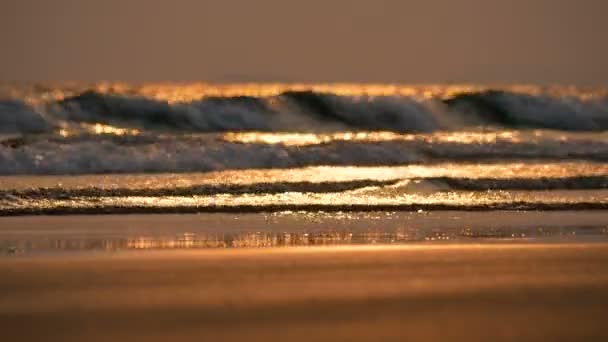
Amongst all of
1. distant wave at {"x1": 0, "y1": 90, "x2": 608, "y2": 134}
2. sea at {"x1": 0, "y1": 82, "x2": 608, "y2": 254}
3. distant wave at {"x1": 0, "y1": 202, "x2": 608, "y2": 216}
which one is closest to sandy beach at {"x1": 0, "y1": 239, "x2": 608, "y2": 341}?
sea at {"x1": 0, "y1": 82, "x2": 608, "y2": 254}

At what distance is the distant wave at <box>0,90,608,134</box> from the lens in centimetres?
1326

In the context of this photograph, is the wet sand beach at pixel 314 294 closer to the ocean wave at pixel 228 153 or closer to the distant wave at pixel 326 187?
the distant wave at pixel 326 187

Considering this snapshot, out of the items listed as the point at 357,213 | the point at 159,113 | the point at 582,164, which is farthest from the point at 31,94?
the point at 357,213

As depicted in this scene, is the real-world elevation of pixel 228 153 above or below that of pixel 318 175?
above

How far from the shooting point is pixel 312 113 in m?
14.2

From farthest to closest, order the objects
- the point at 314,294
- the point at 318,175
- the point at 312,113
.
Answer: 1. the point at 312,113
2. the point at 318,175
3. the point at 314,294

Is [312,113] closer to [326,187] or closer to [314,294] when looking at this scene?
[326,187]

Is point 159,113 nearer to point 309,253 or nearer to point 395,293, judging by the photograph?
point 309,253

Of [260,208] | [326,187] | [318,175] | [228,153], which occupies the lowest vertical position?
[260,208]

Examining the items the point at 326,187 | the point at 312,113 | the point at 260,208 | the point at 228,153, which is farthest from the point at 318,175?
the point at 312,113

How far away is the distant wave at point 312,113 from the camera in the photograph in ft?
43.5

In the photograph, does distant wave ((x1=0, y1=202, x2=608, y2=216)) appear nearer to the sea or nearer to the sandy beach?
the sea

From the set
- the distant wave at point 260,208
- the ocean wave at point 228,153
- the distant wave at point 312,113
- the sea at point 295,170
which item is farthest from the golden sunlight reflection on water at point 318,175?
the distant wave at point 312,113

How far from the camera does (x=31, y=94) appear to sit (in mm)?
14242
